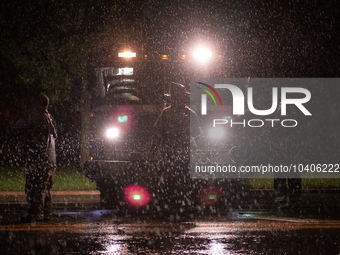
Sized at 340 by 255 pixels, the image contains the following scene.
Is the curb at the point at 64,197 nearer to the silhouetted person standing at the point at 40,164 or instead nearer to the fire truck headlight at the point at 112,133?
the fire truck headlight at the point at 112,133

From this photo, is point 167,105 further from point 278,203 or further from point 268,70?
point 268,70

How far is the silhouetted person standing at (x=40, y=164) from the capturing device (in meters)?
8.98

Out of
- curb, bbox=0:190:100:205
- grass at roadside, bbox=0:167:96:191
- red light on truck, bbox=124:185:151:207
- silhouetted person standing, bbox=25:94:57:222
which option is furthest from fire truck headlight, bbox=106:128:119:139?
grass at roadside, bbox=0:167:96:191

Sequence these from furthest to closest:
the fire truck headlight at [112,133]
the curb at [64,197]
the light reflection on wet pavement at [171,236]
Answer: the curb at [64,197], the fire truck headlight at [112,133], the light reflection on wet pavement at [171,236]

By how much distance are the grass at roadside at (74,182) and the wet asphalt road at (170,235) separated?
4.11 metres

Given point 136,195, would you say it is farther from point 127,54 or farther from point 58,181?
point 58,181

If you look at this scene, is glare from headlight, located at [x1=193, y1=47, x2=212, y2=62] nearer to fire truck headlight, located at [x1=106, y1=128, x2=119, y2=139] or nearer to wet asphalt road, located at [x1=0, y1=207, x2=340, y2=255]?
fire truck headlight, located at [x1=106, y1=128, x2=119, y2=139]

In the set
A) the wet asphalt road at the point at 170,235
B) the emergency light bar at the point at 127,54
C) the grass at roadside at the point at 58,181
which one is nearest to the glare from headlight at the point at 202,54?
the emergency light bar at the point at 127,54

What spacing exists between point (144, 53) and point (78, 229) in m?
4.70

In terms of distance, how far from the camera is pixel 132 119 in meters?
11.2

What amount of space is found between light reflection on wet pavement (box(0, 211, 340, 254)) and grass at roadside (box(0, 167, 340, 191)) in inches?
169

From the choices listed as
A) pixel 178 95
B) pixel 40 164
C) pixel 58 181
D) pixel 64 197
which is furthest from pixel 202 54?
pixel 58 181

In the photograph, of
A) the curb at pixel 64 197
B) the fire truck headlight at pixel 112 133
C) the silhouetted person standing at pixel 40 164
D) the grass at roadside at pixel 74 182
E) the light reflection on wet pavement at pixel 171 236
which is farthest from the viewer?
the grass at roadside at pixel 74 182

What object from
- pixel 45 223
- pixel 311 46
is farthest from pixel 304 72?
pixel 45 223
